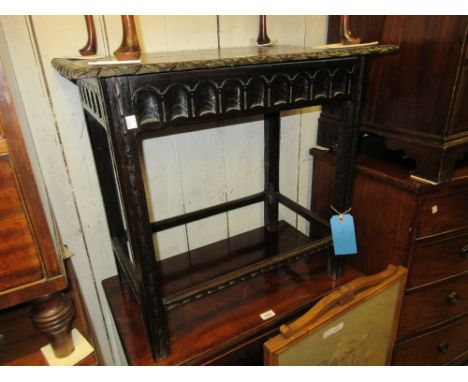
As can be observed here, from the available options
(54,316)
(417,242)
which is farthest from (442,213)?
(54,316)

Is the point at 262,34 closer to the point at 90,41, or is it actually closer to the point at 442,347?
the point at 90,41

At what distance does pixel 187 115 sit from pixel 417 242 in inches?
30.9

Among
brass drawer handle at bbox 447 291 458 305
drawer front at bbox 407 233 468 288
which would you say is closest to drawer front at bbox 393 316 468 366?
brass drawer handle at bbox 447 291 458 305

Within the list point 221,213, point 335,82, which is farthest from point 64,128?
point 335,82

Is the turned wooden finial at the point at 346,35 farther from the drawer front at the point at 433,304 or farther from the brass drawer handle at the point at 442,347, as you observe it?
the brass drawer handle at the point at 442,347

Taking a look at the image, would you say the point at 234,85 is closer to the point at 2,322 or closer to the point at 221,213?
the point at 221,213

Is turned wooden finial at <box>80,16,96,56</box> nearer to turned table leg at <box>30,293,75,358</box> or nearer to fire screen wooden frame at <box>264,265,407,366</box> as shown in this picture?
turned table leg at <box>30,293,75,358</box>

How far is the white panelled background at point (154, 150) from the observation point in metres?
0.89

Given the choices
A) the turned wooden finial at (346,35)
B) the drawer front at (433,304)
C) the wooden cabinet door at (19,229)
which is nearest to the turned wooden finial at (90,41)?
the wooden cabinet door at (19,229)

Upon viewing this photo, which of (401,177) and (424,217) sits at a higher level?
(401,177)

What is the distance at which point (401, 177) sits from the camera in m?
1.03

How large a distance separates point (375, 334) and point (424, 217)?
37 centimetres

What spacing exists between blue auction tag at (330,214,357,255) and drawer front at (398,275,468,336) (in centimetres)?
27

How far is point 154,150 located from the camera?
1.10 meters
